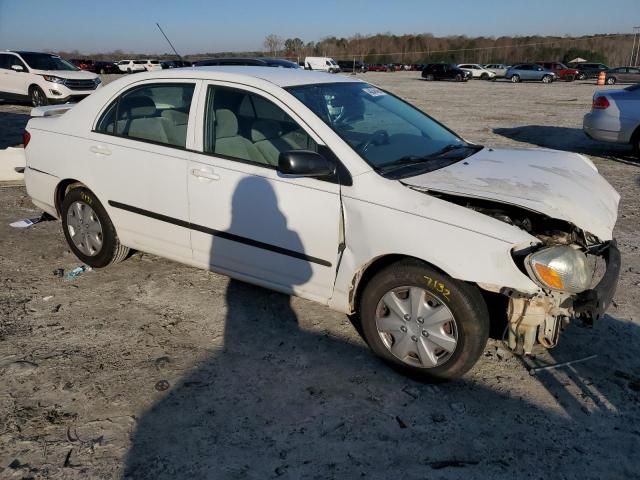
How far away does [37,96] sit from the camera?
1577 cm

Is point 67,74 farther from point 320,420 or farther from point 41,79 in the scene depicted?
point 320,420

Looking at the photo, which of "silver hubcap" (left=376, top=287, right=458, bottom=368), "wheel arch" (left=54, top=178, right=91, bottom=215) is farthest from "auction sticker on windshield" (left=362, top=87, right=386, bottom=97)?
"wheel arch" (left=54, top=178, right=91, bottom=215)

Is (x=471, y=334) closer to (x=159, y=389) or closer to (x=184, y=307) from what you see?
(x=159, y=389)

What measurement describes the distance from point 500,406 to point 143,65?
5592 centimetres

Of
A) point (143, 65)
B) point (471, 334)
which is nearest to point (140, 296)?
point (471, 334)

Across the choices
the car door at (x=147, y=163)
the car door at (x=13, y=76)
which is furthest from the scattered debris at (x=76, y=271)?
the car door at (x=13, y=76)

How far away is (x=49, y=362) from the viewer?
10.7 feet

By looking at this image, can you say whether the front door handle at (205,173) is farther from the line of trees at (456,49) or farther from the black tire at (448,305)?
the line of trees at (456,49)

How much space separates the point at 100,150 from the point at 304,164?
2004 millimetres

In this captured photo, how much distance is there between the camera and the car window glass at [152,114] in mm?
3793

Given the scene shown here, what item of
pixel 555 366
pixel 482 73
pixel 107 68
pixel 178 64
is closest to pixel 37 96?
pixel 178 64

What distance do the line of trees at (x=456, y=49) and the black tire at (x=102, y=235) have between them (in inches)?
1932

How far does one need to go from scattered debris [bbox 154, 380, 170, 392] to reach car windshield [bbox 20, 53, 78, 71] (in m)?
16.0

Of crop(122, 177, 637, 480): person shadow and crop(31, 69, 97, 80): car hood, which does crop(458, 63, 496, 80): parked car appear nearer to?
crop(31, 69, 97, 80): car hood
